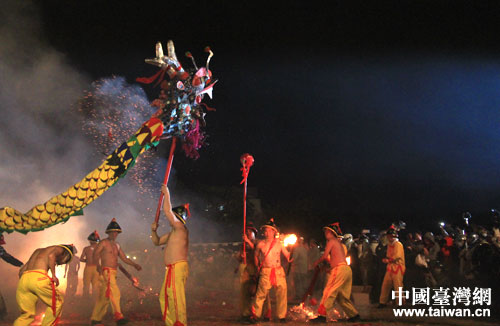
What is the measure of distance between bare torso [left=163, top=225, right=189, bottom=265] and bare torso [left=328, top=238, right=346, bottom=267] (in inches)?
123

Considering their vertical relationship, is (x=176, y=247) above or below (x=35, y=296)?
above

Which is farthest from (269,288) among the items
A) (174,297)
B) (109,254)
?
(109,254)

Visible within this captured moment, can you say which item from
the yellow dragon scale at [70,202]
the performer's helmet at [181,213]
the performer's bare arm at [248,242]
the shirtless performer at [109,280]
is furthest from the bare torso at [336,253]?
the yellow dragon scale at [70,202]

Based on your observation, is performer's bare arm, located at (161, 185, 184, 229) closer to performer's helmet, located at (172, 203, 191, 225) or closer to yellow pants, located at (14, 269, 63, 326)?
performer's helmet, located at (172, 203, 191, 225)

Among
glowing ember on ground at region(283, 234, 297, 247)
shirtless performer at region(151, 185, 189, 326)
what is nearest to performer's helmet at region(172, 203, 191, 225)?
shirtless performer at region(151, 185, 189, 326)

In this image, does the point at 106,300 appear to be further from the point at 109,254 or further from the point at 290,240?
the point at 290,240

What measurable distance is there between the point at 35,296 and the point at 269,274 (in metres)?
4.10

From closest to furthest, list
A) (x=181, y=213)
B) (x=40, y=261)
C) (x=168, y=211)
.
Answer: (x=40, y=261) < (x=168, y=211) < (x=181, y=213)

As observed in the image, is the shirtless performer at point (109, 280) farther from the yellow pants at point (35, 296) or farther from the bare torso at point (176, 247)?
the bare torso at point (176, 247)

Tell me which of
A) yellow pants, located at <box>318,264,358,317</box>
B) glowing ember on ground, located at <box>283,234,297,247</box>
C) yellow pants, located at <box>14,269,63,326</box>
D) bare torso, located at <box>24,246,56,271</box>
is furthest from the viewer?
glowing ember on ground, located at <box>283,234,297,247</box>

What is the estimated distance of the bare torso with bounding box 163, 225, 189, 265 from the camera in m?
6.89

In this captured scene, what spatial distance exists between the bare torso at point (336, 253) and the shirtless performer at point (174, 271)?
3.11 metres

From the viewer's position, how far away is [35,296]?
6457mm

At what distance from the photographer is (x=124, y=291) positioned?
14203 mm
